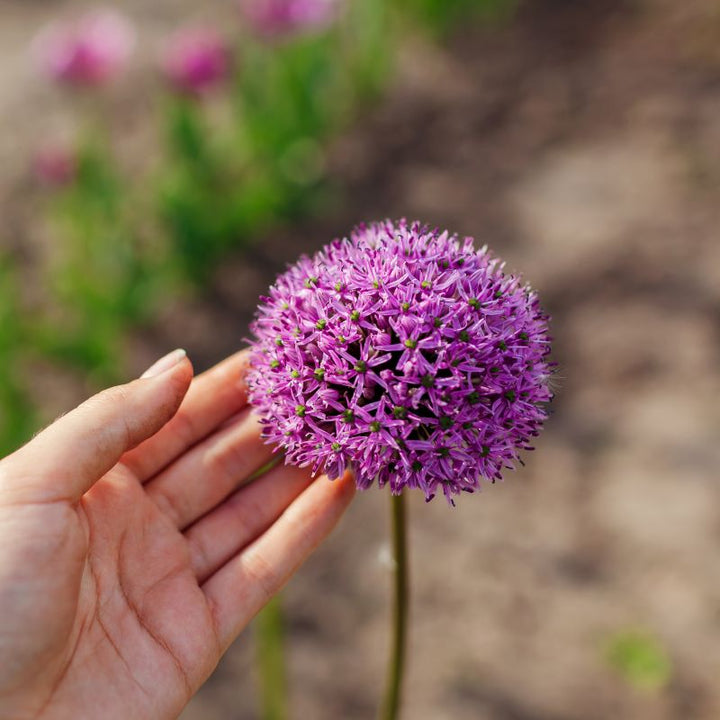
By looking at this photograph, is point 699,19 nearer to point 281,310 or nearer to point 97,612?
point 281,310

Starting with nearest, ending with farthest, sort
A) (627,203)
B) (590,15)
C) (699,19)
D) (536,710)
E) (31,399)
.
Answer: (536,710), (31,399), (627,203), (699,19), (590,15)

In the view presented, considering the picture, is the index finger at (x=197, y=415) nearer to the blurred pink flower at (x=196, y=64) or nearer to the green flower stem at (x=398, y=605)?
the green flower stem at (x=398, y=605)

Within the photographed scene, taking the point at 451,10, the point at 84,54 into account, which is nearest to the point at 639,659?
the point at 84,54

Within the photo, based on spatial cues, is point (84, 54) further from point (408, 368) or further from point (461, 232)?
point (408, 368)

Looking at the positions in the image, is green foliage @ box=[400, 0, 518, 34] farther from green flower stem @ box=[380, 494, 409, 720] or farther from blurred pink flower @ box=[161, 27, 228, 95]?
green flower stem @ box=[380, 494, 409, 720]

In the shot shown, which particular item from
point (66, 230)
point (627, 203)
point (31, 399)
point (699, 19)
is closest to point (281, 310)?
point (31, 399)

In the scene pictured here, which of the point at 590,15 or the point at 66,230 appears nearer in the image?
the point at 66,230

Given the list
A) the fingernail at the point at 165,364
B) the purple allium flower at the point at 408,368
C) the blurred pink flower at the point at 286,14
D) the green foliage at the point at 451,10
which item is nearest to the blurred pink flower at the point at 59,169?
the blurred pink flower at the point at 286,14
